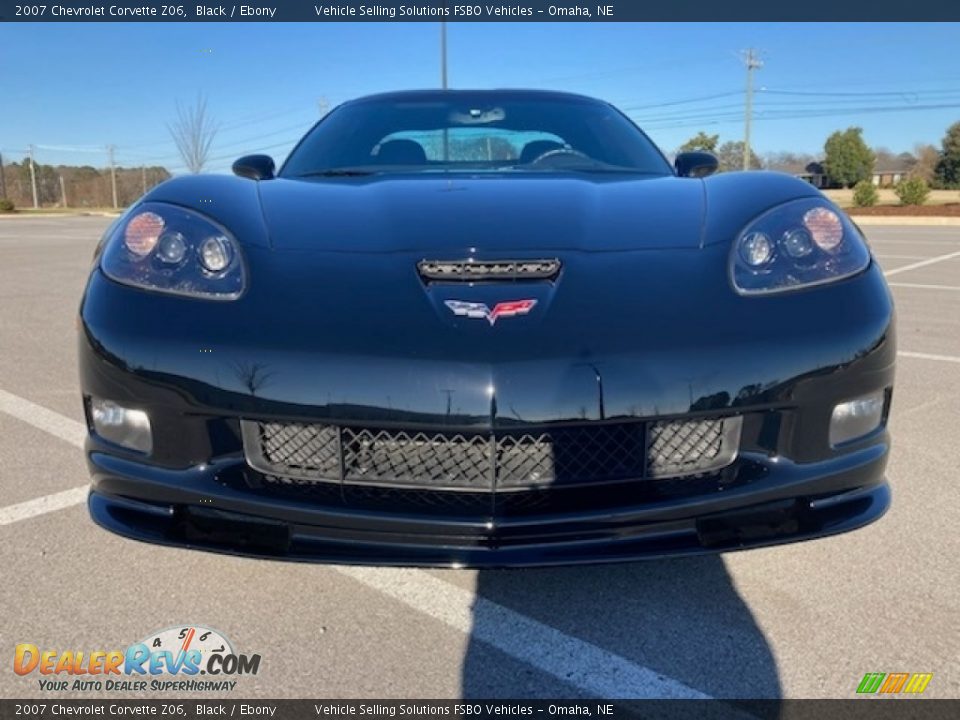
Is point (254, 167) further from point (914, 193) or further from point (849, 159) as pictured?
point (849, 159)

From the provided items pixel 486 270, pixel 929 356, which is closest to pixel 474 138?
pixel 486 270

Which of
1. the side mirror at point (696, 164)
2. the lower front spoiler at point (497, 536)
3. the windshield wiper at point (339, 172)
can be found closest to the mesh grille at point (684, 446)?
the lower front spoiler at point (497, 536)

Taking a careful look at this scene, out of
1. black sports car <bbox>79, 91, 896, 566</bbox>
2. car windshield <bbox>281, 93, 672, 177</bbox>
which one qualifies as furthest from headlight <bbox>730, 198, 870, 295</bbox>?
car windshield <bbox>281, 93, 672, 177</bbox>

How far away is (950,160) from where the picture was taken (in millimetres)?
57969

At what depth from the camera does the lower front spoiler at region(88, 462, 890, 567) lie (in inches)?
64.8

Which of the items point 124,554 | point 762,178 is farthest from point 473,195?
point 124,554

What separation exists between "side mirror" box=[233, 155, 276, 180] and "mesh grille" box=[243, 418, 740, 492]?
1409 mm

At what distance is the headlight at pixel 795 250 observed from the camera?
1.83 metres

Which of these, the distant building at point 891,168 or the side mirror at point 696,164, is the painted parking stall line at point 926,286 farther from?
the distant building at point 891,168

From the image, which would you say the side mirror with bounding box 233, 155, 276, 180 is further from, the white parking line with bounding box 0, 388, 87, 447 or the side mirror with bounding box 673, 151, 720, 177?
the side mirror with bounding box 673, 151, 720, 177

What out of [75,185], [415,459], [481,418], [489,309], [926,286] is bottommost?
[75,185]

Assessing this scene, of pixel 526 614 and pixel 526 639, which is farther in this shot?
pixel 526 614

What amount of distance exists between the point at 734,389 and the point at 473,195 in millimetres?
988

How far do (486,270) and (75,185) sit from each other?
293ft
